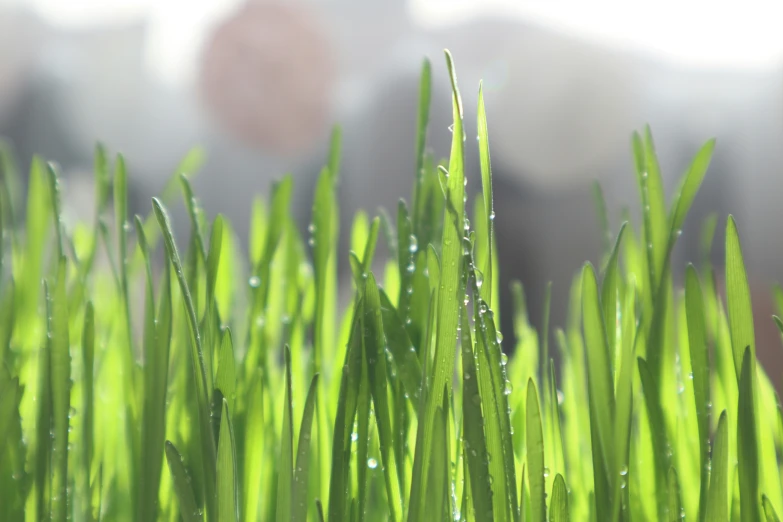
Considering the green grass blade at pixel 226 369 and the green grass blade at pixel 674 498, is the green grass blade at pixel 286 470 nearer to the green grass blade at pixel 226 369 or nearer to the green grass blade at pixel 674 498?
the green grass blade at pixel 226 369

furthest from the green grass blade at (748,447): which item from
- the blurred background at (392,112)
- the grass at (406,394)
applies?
the blurred background at (392,112)

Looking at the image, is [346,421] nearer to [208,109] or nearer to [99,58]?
[208,109]

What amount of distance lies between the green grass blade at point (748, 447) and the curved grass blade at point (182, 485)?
0.69ft

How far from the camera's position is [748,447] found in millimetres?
249

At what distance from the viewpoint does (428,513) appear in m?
0.23

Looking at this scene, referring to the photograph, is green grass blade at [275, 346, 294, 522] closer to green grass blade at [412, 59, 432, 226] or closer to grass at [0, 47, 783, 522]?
grass at [0, 47, 783, 522]

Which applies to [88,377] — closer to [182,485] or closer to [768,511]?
[182,485]

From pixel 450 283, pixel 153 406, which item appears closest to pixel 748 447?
pixel 450 283

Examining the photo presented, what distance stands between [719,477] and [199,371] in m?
0.20

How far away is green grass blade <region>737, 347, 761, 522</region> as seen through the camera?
0.24 m

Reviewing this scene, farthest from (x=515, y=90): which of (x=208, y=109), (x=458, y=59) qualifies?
(x=208, y=109)

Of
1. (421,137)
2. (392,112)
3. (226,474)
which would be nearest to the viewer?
(226,474)

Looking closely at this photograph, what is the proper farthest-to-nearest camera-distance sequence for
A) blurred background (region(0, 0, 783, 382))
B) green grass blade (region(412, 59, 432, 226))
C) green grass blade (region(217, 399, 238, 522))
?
blurred background (region(0, 0, 783, 382)) → green grass blade (region(412, 59, 432, 226)) → green grass blade (region(217, 399, 238, 522))

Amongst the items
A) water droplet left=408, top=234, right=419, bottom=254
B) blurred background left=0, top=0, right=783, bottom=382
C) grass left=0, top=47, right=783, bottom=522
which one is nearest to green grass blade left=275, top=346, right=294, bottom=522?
grass left=0, top=47, right=783, bottom=522
